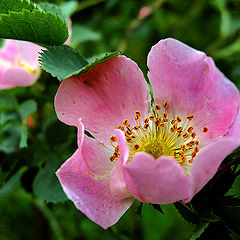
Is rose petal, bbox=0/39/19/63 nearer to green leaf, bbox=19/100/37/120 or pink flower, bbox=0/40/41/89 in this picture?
pink flower, bbox=0/40/41/89

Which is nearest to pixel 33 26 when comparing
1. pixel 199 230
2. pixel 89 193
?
pixel 89 193

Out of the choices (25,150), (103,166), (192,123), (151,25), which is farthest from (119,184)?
(151,25)

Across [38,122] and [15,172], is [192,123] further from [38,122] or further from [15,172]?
[38,122]

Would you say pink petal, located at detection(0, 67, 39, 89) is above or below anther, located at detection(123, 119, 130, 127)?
below

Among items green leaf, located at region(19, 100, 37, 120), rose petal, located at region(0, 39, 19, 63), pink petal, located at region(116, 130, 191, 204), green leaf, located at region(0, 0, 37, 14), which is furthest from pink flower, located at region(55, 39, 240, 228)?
rose petal, located at region(0, 39, 19, 63)

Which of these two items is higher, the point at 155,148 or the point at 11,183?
the point at 155,148

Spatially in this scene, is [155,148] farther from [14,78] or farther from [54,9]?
[14,78]
